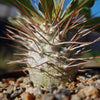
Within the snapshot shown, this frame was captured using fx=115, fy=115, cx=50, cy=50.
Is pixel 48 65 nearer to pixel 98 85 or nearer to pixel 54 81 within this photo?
pixel 54 81

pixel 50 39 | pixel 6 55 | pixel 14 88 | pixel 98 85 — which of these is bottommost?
pixel 98 85

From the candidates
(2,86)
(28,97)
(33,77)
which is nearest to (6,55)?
(2,86)

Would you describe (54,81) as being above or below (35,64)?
below

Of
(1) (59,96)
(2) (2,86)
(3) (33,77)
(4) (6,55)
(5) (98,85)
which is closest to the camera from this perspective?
(1) (59,96)

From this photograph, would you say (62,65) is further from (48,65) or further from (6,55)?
(6,55)

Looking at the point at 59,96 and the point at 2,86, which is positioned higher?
the point at 2,86

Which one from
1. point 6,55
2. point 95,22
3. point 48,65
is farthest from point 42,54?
point 6,55

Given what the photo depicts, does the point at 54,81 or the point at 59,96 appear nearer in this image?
the point at 59,96

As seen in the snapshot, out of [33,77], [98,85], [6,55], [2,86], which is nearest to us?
[98,85]

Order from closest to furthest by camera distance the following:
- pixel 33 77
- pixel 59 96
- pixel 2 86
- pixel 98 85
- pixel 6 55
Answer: pixel 59 96 → pixel 98 85 → pixel 33 77 → pixel 2 86 → pixel 6 55
